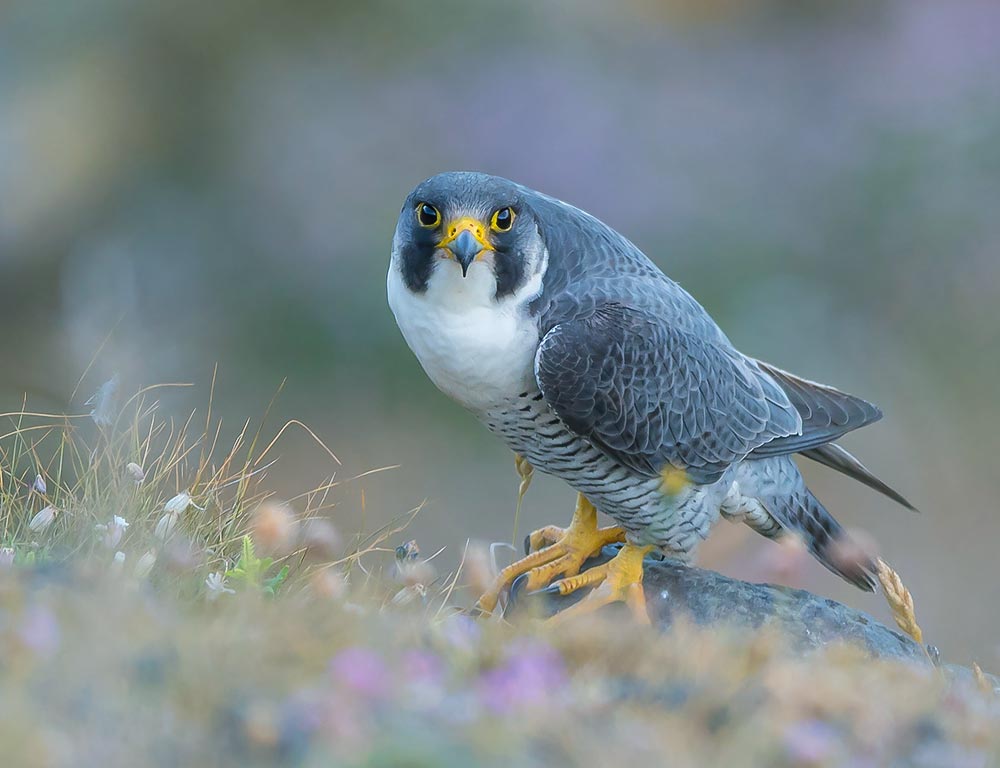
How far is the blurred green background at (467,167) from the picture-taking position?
10.3m

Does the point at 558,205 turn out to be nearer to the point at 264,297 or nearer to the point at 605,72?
the point at 264,297

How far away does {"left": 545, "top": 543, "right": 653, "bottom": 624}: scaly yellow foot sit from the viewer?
4.05 m

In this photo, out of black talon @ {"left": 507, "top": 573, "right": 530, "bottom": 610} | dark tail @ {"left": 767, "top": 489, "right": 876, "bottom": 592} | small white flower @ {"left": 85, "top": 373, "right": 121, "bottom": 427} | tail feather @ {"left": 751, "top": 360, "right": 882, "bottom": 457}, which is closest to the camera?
small white flower @ {"left": 85, "top": 373, "right": 121, "bottom": 427}

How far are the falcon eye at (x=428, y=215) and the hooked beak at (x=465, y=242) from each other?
6 centimetres

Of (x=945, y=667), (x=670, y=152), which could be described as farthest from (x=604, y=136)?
(x=945, y=667)

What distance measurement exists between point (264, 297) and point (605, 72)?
469 centimetres

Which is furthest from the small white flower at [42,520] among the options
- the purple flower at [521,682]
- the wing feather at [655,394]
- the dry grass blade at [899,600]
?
the dry grass blade at [899,600]

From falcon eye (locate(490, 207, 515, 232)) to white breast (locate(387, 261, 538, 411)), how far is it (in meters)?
0.13

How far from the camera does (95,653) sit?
2041 mm

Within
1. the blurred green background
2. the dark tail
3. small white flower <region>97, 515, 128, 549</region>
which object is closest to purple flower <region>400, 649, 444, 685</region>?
small white flower <region>97, 515, 128, 549</region>

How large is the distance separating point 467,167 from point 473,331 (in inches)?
312

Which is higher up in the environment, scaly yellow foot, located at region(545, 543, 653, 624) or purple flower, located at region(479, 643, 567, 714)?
purple flower, located at region(479, 643, 567, 714)

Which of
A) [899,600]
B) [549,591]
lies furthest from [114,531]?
[899,600]

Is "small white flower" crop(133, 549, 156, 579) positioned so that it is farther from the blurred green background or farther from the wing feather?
the blurred green background
